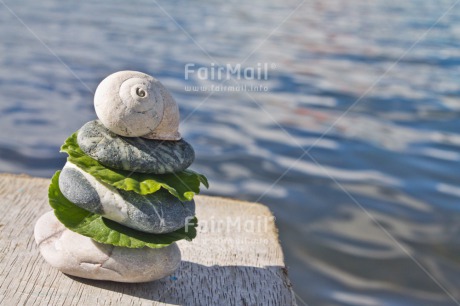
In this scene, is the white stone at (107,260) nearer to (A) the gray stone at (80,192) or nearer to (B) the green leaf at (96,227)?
(B) the green leaf at (96,227)

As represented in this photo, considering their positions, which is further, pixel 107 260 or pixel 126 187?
pixel 107 260

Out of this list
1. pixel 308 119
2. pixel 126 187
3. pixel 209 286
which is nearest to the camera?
pixel 126 187

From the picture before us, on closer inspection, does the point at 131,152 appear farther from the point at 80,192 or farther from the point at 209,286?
the point at 209,286

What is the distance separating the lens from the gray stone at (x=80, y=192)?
278cm

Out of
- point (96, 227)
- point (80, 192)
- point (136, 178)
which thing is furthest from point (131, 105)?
point (96, 227)

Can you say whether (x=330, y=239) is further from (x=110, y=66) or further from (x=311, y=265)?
(x=110, y=66)

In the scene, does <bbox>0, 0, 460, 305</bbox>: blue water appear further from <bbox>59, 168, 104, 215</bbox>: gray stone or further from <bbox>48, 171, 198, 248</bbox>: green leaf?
<bbox>59, 168, 104, 215</bbox>: gray stone

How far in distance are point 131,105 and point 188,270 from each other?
0.88 metres

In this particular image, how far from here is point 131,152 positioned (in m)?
2.78

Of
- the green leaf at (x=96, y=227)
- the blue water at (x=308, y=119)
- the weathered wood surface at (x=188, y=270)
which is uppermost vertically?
the green leaf at (x=96, y=227)

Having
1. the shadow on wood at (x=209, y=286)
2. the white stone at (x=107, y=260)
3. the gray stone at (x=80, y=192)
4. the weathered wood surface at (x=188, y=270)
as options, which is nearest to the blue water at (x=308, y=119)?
the weathered wood surface at (x=188, y=270)

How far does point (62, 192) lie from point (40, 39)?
7.66m

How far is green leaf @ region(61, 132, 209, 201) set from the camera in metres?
2.74

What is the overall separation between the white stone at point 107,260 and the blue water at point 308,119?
1481 millimetres
